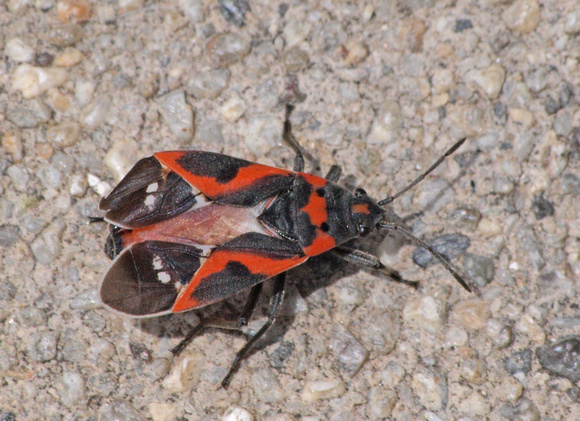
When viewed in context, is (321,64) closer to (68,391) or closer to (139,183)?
(139,183)

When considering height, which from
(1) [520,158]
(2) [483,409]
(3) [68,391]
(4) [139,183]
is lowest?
(2) [483,409]

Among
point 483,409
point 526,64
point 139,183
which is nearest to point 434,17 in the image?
point 526,64

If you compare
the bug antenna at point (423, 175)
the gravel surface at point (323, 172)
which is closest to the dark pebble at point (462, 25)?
the gravel surface at point (323, 172)

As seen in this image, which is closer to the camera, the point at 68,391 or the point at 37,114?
the point at 68,391

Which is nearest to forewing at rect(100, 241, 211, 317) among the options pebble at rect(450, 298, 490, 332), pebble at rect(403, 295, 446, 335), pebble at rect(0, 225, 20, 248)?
pebble at rect(0, 225, 20, 248)

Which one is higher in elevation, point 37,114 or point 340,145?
point 37,114
